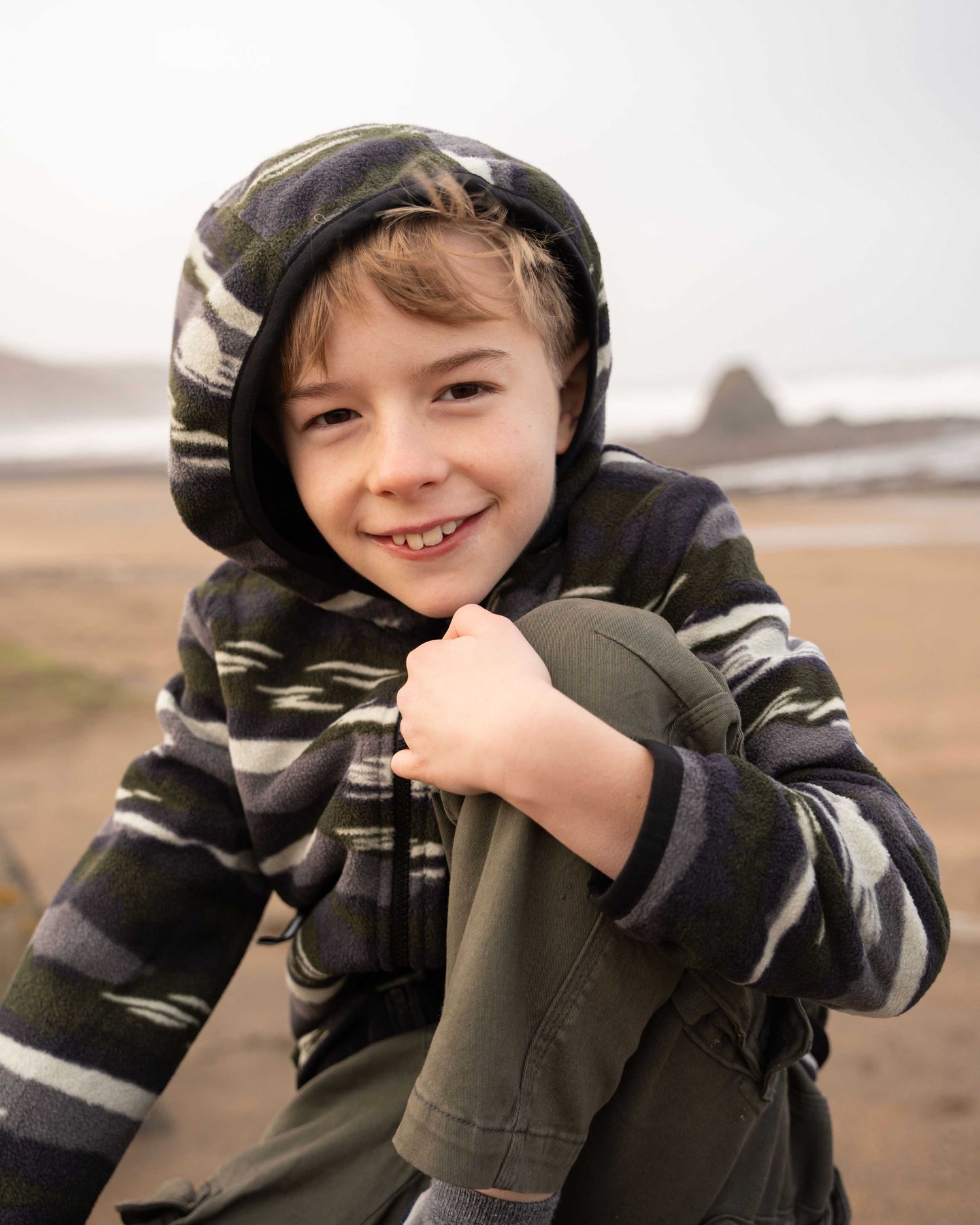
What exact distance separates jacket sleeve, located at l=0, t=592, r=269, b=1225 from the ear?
468 mm

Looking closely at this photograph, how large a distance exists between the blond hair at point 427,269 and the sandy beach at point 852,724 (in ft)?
3.93

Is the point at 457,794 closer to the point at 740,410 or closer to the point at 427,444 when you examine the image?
the point at 427,444

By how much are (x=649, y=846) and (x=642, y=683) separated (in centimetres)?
14

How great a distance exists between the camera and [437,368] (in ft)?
3.30

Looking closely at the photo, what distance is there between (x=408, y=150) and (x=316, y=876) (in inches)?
29.3

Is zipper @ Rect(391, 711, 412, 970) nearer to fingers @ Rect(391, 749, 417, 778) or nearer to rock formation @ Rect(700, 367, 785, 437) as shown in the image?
fingers @ Rect(391, 749, 417, 778)

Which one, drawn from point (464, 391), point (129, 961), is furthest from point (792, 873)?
point (129, 961)

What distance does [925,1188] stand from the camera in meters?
1.42

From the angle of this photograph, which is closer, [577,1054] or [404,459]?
[577,1054]

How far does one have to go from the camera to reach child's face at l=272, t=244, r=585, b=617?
3.28 feet

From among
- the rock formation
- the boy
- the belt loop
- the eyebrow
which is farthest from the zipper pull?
the rock formation

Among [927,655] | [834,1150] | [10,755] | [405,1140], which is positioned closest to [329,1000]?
[405,1140]

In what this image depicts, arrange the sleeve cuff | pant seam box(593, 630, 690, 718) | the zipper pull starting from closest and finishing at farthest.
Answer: the sleeve cuff < pant seam box(593, 630, 690, 718) < the zipper pull

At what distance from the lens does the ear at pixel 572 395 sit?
1.19 metres
